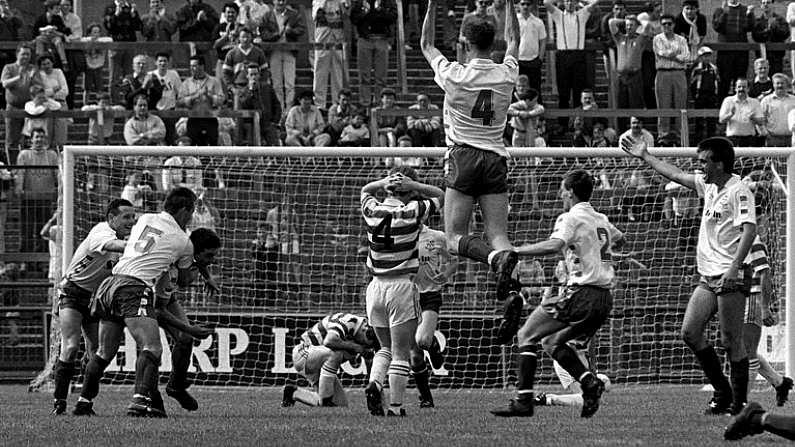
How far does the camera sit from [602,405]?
570 inches

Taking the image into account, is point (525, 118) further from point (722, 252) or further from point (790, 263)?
point (722, 252)

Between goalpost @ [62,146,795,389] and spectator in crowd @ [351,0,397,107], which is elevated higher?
spectator in crowd @ [351,0,397,107]

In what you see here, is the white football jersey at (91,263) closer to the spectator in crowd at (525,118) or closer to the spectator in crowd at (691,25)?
the spectator in crowd at (525,118)

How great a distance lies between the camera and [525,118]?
2288 cm

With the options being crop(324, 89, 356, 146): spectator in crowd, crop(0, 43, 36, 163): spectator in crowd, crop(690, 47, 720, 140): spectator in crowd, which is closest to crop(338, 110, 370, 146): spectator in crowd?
crop(324, 89, 356, 146): spectator in crowd

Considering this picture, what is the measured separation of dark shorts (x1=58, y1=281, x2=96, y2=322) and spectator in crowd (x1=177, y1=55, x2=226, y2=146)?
9.11 meters

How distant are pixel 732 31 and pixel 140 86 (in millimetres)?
10546

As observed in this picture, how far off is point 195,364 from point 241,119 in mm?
6447

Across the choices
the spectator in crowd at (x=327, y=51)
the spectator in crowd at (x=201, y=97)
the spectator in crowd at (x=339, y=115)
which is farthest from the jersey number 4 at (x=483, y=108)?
the spectator in crowd at (x=327, y=51)

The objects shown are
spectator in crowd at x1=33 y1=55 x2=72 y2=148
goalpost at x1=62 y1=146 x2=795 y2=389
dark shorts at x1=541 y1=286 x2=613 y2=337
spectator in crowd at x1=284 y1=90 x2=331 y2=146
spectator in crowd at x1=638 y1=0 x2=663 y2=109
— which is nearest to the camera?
dark shorts at x1=541 y1=286 x2=613 y2=337

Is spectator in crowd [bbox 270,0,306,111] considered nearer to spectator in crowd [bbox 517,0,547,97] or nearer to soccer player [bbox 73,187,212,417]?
spectator in crowd [bbox 517,0,547,97]

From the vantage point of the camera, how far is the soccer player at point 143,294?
480 inches

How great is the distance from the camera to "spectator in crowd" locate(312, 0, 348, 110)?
25.6m

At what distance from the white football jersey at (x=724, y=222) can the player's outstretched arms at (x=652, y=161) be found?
0.65 feet
